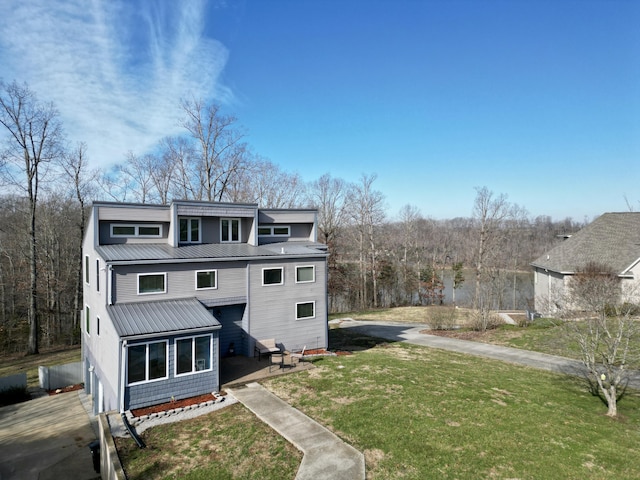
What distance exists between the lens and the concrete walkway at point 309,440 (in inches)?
335

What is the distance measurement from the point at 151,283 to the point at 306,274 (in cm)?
690

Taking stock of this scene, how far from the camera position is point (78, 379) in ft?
70.0

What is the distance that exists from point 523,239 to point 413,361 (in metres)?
58.9

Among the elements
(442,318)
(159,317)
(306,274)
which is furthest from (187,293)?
(442,318)

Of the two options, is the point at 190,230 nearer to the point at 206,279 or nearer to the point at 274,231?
the point at 206,279

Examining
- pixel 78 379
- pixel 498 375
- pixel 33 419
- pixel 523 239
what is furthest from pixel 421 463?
pixel 523 239

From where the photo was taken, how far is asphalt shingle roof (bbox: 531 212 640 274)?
26.9 metres

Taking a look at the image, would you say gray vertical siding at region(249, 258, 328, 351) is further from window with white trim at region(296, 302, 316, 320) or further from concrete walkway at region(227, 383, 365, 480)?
concrete walkway at region(227, 383, 365, 480)

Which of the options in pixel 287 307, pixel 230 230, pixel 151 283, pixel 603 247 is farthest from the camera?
pixel 603 247

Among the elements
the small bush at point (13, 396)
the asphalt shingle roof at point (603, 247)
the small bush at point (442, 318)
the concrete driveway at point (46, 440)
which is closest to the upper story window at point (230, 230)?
the concrete driveway at point (46, 440)

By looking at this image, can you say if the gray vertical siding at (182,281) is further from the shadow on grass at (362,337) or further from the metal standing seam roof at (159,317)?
the shadow on grass at (362,337)

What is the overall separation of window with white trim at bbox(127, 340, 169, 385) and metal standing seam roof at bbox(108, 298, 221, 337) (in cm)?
50

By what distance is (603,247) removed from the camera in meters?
28.8

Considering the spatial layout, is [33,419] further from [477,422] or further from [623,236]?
[623,236]
